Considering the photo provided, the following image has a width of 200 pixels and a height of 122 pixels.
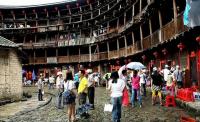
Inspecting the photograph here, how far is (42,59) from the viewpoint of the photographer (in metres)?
58.8

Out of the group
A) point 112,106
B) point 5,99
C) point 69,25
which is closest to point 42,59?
point 69,25

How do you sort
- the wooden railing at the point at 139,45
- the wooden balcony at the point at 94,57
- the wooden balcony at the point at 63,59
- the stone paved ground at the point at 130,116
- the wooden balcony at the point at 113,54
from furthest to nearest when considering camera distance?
the wooden balcony at the point at 63,59, the wooden balcony at the point at 94,57, the wooden balcony at the point at 113,54, the wooden railing at the point at 139,45, the stone paved ground at the point at 130,116

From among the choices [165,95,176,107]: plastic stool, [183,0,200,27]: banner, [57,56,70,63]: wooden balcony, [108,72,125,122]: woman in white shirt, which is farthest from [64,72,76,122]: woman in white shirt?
[57,56,70,63]: wooden balcony

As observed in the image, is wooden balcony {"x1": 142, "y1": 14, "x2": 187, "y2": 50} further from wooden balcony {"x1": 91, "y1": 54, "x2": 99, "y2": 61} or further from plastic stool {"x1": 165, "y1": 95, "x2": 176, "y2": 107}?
wooden balcony {"x1": 91, "y1": 54, "x2": 99, "y2": 61}

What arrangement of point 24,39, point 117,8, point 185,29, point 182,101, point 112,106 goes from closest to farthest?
point 112,106 → point 182,101 → point 185,29 → point 117,8 → point 24,39

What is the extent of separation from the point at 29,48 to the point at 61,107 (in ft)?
136

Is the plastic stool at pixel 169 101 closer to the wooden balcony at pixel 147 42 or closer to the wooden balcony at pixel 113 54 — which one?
the wooden balcony at pixel 147 42

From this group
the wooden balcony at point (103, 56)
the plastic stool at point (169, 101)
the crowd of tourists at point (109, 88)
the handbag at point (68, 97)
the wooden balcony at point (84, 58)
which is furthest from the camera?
the wooden balcony at point (84, 58)

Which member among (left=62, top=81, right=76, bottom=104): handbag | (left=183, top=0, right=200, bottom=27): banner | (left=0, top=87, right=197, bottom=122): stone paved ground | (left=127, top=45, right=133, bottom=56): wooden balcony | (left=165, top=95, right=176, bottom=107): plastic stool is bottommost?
Result: (left=0, top=87, right=197, bottom=122): stone paved ground

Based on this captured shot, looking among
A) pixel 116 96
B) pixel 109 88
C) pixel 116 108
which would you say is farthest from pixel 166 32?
pixel 116 108

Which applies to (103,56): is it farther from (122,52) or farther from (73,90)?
(73,90)

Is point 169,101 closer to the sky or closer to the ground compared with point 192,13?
closer to the ground

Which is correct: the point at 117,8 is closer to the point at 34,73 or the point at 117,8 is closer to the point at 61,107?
the point at 34,73

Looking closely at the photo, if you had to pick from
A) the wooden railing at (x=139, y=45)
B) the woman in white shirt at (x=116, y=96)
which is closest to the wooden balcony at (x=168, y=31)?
the wooden railing at (x=139, y=45)
